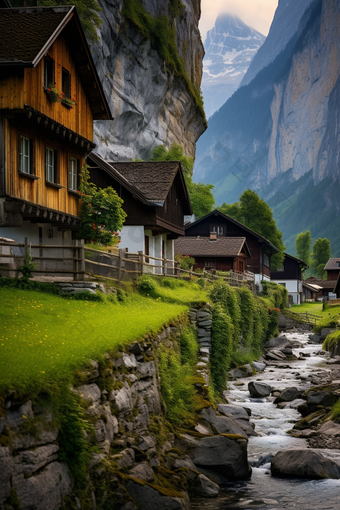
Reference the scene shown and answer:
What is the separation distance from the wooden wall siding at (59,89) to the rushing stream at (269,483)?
1340cm

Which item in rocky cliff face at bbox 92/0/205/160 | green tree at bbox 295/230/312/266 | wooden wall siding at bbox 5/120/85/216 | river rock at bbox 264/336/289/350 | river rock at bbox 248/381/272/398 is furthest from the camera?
green tree at bbox 295/230/312/266

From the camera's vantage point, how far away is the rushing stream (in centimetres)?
1148

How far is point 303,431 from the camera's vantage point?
58.8 feet

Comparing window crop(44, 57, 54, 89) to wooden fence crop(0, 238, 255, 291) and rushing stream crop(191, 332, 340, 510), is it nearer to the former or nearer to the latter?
wooden fence crop(0, 238, 255, 291)

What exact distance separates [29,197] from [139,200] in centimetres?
1372

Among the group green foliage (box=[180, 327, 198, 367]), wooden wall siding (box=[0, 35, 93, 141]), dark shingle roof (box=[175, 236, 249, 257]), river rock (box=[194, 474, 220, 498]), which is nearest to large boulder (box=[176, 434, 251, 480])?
river rock (box=[194, 474, 220, 498])

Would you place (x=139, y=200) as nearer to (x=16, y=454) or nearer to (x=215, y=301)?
(x=215, y=301)

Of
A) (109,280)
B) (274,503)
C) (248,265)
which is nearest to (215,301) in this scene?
(109,280)

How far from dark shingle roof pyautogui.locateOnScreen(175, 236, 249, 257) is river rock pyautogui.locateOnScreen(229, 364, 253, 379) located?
22975 mm

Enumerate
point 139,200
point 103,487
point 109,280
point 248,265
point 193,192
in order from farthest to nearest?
point 193,192, point 248,265, point 139,200, point 109,280, point 103,487

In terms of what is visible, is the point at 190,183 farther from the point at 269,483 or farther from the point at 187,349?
the point at 269,483

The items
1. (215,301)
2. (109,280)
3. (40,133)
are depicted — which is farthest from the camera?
(215,301)

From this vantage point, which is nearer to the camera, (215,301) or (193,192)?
(215,301)

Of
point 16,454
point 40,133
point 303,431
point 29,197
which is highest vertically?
point 40,133
